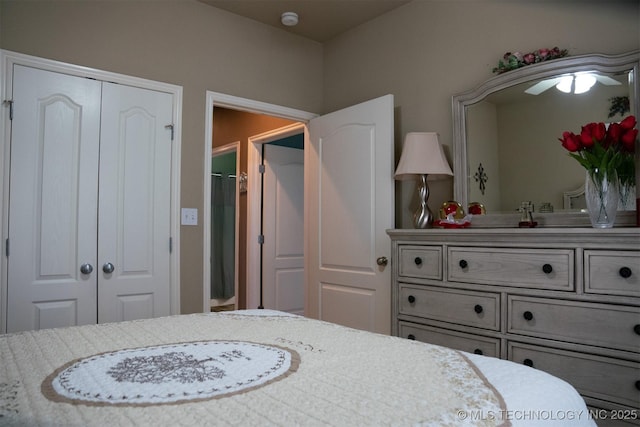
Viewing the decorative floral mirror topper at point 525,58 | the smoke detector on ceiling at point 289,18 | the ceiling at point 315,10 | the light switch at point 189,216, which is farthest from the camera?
the smoke detector on ceiling at point 289,18

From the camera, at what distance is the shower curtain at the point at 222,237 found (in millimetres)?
5980

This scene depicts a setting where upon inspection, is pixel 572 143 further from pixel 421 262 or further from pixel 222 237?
pixel 222 237

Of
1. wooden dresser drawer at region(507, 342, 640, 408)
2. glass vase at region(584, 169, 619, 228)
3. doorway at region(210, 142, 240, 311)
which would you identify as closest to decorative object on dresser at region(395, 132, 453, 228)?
glass vase at region(584, 169, 619, 228)

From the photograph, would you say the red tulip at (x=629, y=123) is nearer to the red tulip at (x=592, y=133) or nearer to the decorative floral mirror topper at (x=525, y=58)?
the red tulip at (x=592, y=133)

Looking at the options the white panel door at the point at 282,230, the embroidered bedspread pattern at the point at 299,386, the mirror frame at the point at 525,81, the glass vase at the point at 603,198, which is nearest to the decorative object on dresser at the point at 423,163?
the mirror frame at the point at 525,81

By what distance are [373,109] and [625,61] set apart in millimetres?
1455

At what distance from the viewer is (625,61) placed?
84.3 inches

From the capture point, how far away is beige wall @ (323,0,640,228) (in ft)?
7.55

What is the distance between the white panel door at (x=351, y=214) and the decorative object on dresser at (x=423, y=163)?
0.63 ft

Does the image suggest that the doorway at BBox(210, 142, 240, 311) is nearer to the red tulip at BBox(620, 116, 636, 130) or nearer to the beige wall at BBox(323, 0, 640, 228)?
the beige wall at BBox(323, 0, 640, 228)

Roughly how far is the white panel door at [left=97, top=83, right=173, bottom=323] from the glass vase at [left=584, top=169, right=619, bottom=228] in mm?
2376

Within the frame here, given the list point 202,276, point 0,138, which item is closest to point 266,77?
point 202,276

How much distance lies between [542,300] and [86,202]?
2458mm

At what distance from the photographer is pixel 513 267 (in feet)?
6.75
